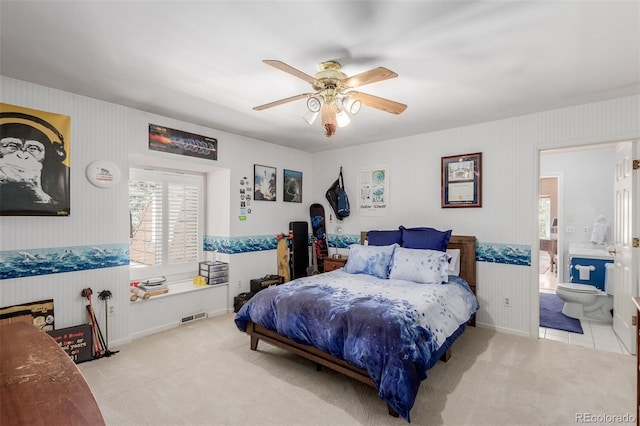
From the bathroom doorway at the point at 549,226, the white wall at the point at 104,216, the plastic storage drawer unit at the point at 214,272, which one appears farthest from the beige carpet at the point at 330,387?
the bathroom doorway at the point at 549,226

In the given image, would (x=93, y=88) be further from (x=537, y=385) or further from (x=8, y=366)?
(x=537, y=385)

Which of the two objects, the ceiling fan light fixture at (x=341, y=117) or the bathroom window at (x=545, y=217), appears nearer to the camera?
the ceiling fan light fixture at (x=341, y=117)

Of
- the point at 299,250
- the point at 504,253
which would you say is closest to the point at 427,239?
the point at 504,253

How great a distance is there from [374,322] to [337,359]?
1.56 feet

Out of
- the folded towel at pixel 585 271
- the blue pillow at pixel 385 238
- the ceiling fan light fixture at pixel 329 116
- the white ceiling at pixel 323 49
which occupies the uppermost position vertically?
the white ceiling at pixel 323 49

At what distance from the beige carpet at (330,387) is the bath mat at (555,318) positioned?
675 mm

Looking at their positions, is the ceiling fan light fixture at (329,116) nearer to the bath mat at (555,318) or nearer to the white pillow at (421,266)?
the white pillow at (421,266)

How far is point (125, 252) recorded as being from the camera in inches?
130

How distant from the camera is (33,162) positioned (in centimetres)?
268

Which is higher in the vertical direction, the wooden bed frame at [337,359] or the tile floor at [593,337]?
the wooden bed frame at [337,359]

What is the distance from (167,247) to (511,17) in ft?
14.0

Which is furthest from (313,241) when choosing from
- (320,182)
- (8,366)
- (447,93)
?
(8,366)

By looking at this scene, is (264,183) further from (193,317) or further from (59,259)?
(59,259)

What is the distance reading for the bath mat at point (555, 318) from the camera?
12.3 feet
